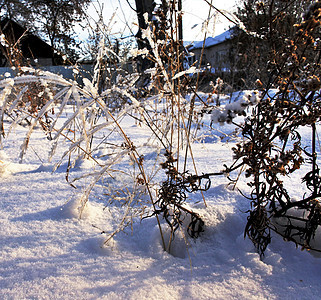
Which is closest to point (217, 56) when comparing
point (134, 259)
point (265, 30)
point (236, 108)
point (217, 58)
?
point (217, 58)

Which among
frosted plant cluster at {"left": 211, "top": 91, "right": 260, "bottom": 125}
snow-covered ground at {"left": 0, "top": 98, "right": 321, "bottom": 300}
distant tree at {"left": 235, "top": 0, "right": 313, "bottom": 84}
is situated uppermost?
distant tree at {"left": 235, "top": 0, "right": 313, "bottom": 84}

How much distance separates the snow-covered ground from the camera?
708 mm

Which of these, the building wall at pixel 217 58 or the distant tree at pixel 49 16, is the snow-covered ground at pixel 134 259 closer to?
the building wall at pixel 217 58

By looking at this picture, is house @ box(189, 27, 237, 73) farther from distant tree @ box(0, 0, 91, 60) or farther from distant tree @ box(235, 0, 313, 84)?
distant tree @ box(0, 0, 91, 60)

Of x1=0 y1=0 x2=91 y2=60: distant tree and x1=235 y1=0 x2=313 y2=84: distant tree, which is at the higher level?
x1=0 y1=0 x2=91 y2=60: distant tree

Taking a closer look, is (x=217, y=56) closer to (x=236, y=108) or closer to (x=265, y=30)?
(x=265, y=30)

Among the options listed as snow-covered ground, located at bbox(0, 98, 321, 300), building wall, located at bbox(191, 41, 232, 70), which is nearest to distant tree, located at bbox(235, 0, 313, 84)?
building wall, located at bbox(191, 41, 232, 70)

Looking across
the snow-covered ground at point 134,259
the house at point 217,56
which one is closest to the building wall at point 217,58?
the house at point 217,56

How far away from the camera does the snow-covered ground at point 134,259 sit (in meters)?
0.71

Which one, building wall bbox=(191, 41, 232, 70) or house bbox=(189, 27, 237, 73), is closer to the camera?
house bbox=(189, 27, 237, 73)

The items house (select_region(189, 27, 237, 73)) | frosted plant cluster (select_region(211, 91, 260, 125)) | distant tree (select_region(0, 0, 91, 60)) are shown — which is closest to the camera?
frosted plant cluster (select_region(211, 91, 260, 125))

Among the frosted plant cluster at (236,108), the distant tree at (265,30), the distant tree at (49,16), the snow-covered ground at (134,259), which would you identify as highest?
the distant tree at (49,16)

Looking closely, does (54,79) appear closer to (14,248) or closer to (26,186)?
(14,248)

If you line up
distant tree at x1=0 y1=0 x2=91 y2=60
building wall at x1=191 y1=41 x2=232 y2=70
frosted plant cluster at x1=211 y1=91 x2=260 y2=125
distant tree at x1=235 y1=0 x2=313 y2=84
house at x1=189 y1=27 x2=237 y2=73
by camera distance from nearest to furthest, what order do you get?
frosted plant cluster at x1=211 y1=91 x2=260 y2=125, distant tree at x1=235 y1=0 x2=313 y2=84, house at x1=189 y1=27 x2=237 y2=73, building wall at x1=191 y1=41 x2=232 y2=70, distant tree at x1=0 y1=0 x2=91 y2=60
